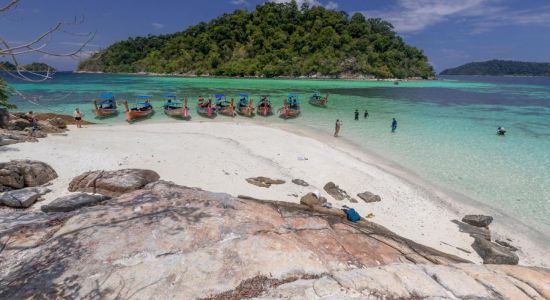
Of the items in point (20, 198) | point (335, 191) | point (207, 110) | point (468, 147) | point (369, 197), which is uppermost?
point (207, 110)

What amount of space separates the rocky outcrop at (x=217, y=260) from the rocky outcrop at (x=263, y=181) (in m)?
3.97

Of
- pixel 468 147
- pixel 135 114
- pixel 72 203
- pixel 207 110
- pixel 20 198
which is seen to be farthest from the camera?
pixel 207 110

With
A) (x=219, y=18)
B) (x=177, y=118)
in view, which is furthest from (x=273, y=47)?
(x=177, y=118)

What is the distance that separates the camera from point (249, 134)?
1933 centimetres

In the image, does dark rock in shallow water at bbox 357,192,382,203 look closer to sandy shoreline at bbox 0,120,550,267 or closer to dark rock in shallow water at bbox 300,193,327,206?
sandy shoreline at bbox 0,120,550,267

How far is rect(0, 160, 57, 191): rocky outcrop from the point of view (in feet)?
27.1

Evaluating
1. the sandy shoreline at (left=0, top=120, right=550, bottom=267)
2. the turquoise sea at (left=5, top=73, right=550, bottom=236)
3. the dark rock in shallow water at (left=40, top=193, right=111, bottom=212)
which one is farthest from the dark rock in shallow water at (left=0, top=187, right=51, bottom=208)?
the turquoise sea at (left=5, top=73, right=550, bottom=236)

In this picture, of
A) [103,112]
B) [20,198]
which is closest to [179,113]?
[103,112]

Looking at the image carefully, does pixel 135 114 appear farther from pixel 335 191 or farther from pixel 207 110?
pixel 335 191

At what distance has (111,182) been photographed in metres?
8.08

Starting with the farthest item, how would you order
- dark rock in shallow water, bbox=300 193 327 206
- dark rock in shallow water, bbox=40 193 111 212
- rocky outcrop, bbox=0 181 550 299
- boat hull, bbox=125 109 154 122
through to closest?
boat hull, bbox=125 109 154 122 < dark rock in shallow water, bbox=300 193 327 206 < dark rock in shallow water, bbox=40 193 111 212 < rocky outcrop, bbox=0 181 550 299

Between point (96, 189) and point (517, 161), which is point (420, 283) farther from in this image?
point (517, 161)

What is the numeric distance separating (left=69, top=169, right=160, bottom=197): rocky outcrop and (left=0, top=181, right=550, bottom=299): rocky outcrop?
1.47m

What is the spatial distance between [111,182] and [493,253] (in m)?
10.3
